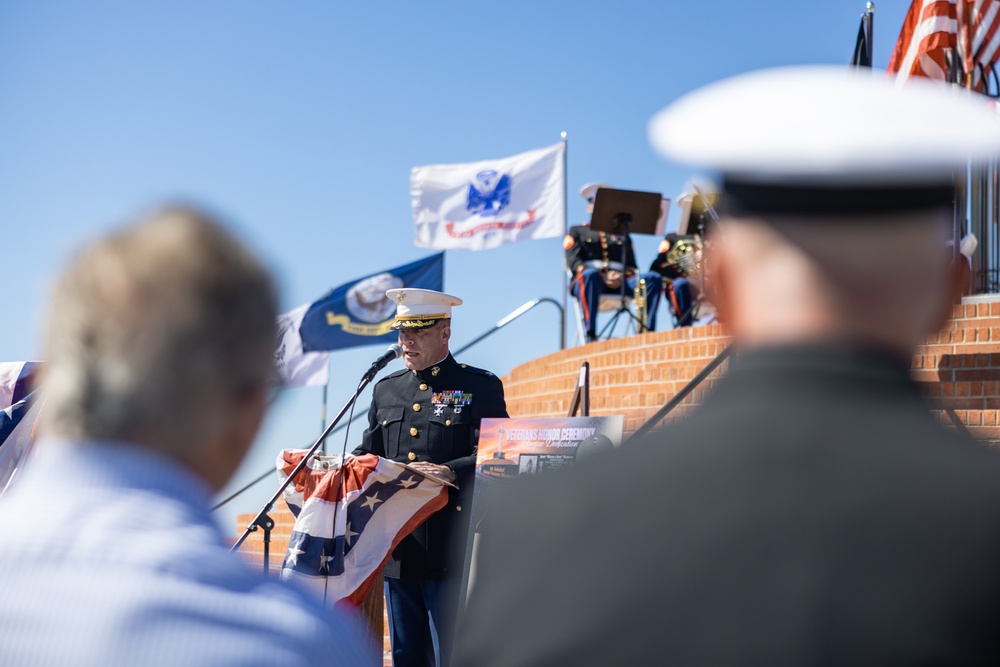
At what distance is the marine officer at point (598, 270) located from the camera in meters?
11.2

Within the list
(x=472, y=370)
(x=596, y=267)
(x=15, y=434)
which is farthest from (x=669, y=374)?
(x=15, y=434)

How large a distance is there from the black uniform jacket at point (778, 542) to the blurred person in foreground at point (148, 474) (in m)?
0.25

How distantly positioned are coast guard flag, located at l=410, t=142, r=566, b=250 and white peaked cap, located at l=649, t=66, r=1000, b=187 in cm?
1184

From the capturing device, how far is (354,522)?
432 centimetres

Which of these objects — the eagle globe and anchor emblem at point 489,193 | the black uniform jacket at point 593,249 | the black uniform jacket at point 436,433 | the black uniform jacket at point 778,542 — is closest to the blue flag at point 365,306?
the eagle globe and anchor emblem at point 489,193

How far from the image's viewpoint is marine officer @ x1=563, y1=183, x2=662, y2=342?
11.2 m

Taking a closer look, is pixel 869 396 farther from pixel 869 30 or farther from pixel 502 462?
pixel 869 30

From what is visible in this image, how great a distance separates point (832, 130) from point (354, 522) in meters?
3.55

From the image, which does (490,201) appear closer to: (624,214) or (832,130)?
(624,214)

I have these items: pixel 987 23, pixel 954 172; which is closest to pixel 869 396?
pixel 954 172

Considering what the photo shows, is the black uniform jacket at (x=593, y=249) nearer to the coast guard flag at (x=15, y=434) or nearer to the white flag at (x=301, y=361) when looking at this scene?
the white flag at (x=301, y=361)

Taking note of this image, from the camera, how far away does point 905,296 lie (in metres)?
0.99

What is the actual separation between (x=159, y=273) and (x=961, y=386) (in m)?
Result: 6.39

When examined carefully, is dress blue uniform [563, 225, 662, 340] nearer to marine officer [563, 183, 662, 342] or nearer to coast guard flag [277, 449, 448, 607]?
marine officer [563, 183, 662, 342]
